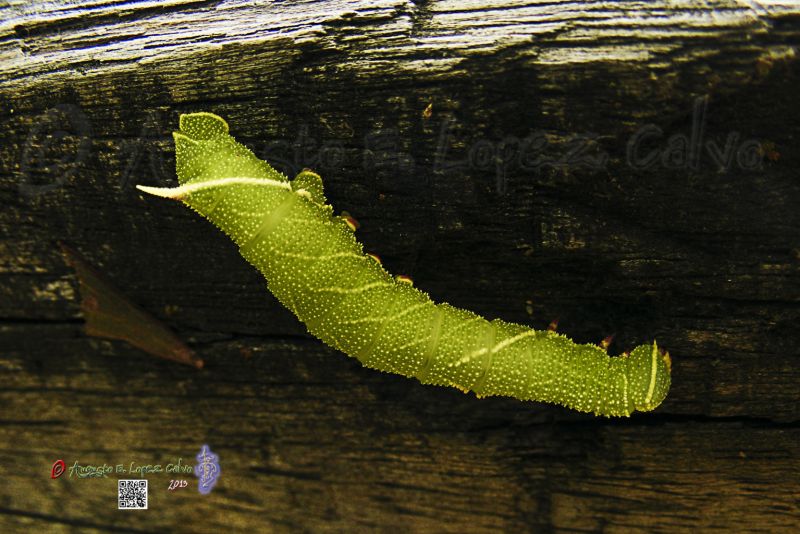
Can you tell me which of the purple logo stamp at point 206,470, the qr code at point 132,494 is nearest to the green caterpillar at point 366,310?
the purple logo stamp at point 206,470

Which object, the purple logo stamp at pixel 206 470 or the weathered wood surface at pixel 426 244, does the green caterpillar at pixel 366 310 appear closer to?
the weathered wood surface at pixel 426 244

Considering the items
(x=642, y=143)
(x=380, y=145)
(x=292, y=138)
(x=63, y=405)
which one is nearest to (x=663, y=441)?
(x=642, y=143)

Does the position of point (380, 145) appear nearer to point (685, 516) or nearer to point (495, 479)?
point (495, 479)

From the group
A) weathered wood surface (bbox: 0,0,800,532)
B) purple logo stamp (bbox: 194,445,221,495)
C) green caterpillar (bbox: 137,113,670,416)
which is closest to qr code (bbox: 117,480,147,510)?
weathered wood surface (bbox: 0,0,800,532)

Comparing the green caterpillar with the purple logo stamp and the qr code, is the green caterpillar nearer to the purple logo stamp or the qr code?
the purple logo stamp

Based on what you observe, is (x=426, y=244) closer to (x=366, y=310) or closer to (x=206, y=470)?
(x=366, y=310)

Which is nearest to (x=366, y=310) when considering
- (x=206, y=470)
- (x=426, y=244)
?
(x=426, y=244)
